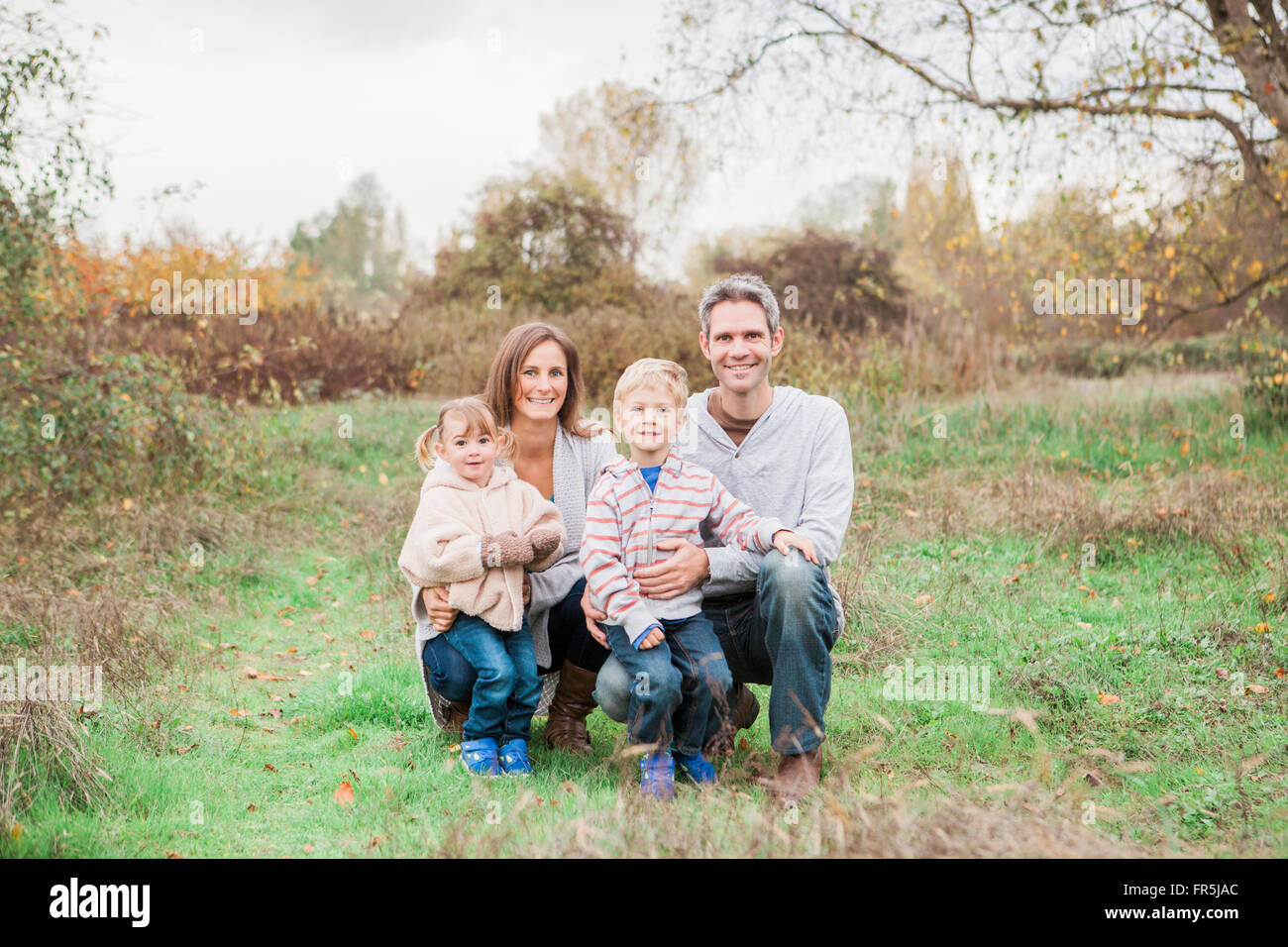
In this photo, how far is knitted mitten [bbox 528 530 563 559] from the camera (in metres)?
3.41

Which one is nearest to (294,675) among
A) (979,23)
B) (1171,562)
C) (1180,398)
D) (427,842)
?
(427,842)

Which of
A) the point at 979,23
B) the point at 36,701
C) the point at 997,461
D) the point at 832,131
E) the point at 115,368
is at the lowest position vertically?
the point at 36,701

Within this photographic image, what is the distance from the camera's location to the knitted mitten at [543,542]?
3.41m

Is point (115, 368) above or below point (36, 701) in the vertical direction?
above

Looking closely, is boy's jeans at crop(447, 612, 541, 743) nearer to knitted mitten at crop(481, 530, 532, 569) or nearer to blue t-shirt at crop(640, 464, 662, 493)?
knitted mitten at crop(481, 530, 532, 569)

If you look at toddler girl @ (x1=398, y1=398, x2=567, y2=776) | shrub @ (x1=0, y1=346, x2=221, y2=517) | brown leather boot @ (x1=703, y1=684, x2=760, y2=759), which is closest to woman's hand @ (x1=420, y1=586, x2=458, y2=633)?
toddler girl @ (x1=398, y1=398, x2=567, y2=776)

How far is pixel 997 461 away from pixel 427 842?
6383 millimetres

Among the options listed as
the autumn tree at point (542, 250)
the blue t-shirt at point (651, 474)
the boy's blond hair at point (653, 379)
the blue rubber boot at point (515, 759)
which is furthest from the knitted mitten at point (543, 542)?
the autumn tree at point (542, 250)

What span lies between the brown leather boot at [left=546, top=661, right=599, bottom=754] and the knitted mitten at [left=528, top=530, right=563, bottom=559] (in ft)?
1.65

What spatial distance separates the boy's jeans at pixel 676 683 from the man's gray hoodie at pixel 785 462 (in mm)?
253

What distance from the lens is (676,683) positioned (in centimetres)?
308

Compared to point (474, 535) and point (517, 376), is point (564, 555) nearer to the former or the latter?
point (474, 535)
